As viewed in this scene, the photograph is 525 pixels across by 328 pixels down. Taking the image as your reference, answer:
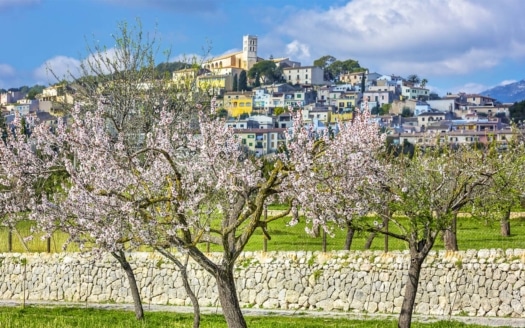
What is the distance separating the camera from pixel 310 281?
20766mm

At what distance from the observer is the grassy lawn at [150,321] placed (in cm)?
1695

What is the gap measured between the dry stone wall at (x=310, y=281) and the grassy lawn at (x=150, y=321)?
4.67ft

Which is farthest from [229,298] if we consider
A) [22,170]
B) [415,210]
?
[22,170]

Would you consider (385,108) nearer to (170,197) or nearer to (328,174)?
(328,174)

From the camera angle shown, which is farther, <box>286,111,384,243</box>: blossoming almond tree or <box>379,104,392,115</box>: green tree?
<box>379,104,392,115</box>: green tree

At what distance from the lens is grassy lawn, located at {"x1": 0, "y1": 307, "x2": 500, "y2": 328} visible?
55.6 feet

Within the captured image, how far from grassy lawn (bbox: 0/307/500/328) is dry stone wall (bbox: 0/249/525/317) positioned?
142 cm

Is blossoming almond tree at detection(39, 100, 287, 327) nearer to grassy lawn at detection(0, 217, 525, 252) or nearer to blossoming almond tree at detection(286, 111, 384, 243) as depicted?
blossoming almond tree at detection(286, 111, 384, 243)

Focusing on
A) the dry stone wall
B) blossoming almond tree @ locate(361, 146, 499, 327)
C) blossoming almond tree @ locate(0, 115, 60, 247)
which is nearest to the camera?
blossoming almond tree @ locate(0, 115, 60, 247)

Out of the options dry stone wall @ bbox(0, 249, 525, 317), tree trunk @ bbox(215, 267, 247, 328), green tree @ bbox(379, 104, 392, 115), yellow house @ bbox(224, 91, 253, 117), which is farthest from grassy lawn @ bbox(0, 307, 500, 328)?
green tree @ bbox(379, 104, 392, 115)

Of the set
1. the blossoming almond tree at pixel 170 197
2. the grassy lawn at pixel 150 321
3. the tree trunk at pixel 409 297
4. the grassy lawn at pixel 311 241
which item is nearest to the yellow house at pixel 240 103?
the grassy lawn at pixel 311 241

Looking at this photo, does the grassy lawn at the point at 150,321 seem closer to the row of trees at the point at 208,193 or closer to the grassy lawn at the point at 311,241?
the row of trees at the point at 208,193

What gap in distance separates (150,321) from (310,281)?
15.7 feet

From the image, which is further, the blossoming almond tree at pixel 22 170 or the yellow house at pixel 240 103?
the yellow house at pixel 240 103
